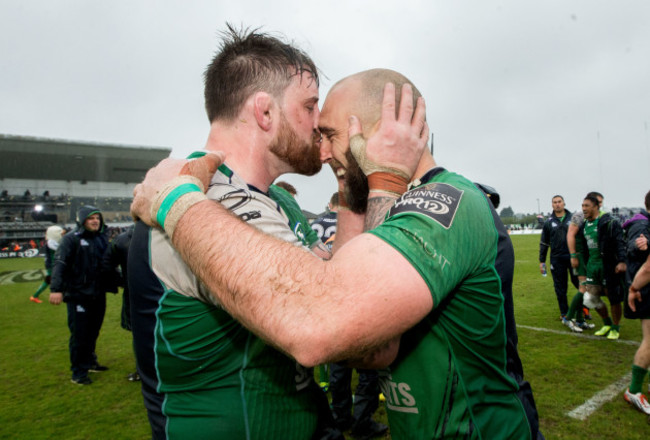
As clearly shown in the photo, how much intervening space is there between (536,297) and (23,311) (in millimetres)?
16343

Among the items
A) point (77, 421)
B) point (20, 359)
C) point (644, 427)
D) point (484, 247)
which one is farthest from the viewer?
point (20, 359)

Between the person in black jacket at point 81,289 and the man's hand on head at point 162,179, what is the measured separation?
6124 millimetres

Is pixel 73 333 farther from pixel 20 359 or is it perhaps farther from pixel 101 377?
pixel 20 359

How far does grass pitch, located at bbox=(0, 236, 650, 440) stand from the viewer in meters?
4.59

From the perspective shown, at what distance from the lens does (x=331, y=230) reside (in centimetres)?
593

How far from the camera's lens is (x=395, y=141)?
1.80 metres

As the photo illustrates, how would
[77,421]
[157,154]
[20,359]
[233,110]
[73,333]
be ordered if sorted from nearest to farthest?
[233,110]
[77,421]
[73,333]
[20,359]
[157,154]

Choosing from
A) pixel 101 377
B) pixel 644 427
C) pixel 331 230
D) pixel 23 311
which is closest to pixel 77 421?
pixel 101 377

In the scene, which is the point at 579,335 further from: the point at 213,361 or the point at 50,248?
the point at 50,248

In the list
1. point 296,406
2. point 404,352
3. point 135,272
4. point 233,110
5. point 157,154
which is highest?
point 157,154

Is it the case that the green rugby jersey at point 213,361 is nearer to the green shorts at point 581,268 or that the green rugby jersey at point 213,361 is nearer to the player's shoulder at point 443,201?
the player's shoulder at point 443,201

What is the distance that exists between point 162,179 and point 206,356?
0.78m

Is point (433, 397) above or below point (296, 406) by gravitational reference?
above

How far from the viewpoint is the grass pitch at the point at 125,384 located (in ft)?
15.0
